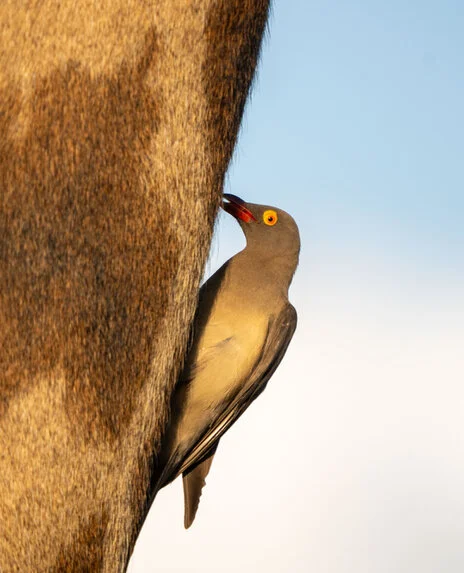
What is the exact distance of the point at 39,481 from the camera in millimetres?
1571

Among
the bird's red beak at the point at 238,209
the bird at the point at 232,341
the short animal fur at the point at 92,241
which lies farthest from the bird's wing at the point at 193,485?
the bird's red beak at the point at 238,209

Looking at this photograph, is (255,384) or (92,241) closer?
(92,241)

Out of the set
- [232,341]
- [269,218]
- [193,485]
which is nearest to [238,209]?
[269,218]

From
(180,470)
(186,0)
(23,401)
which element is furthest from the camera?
(180,470)

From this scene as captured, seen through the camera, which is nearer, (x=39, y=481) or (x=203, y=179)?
(x=39, y=481)

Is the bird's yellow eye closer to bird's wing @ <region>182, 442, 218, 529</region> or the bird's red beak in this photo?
the bird's red beak

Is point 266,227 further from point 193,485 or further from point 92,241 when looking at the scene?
point 92,241

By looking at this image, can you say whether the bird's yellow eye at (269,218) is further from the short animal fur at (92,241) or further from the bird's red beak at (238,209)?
the short animal fur at (92,241)

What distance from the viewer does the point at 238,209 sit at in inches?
90.2

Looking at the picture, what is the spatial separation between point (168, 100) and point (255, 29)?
26cm

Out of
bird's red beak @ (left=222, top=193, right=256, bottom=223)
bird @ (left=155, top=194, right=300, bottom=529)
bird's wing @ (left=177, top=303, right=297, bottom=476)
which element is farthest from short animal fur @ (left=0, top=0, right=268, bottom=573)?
bird's red beak @ (left=222, top=193, right=256, bottom=223)

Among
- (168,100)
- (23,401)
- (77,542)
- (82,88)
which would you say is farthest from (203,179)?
(77,542)

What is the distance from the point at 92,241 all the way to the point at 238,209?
2.50 ft

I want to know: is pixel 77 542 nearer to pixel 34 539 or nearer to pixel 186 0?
pixel 34 539
